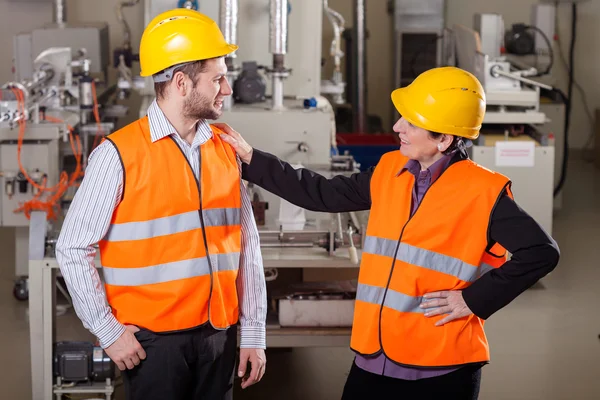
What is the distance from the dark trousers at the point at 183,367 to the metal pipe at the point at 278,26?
7.63 feet

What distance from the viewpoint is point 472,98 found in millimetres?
1966

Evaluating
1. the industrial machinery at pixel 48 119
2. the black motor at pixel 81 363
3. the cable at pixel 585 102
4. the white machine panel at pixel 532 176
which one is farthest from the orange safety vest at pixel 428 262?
the cable at pixel 585 102

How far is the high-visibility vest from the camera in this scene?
73.2 inches

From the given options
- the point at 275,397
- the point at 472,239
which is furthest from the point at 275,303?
the point at 472,239

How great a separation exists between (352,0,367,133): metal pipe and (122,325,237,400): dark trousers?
4889 mm

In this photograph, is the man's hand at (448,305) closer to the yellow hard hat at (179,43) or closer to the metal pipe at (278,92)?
the yellow hard hat at (179,43)

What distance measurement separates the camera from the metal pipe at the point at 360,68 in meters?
6.75

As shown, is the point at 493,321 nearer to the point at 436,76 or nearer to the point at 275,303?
the point at 275,303

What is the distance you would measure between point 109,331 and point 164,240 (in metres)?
0.21

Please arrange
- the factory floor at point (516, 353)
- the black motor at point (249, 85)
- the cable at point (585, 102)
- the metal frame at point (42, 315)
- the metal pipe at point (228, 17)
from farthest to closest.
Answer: the cable at point (585, 102), the black motor at point (249, 85), the metal pipe at point (228, 17), the factory floor at point (516, 353), the metal frame at point (42, 315)

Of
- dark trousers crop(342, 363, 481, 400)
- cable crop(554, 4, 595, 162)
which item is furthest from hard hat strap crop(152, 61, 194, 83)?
cable crop(554, 4, 595, 162)

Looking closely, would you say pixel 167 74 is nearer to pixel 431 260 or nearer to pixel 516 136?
pixel 431 260

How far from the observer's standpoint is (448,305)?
194 centimetres

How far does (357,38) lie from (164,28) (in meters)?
5.05
